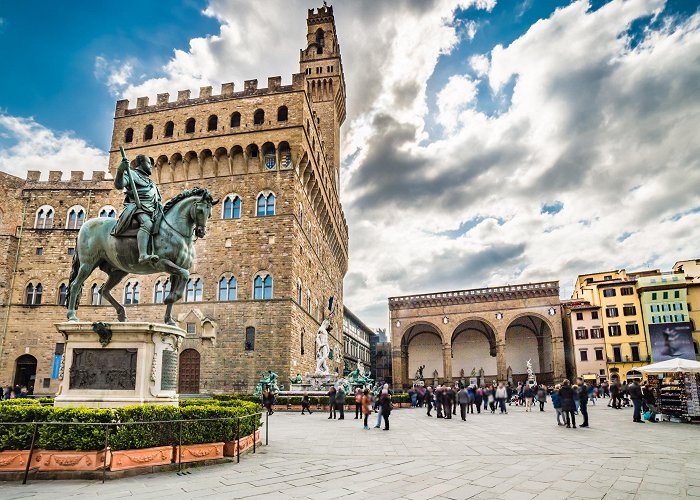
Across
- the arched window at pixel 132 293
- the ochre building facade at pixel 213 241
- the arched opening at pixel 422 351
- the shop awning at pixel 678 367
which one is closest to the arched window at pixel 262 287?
the ochre building facade at pixel 213 241

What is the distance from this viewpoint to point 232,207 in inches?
1072

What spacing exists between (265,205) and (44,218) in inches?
593

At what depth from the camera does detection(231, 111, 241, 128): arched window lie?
28422 millimetres

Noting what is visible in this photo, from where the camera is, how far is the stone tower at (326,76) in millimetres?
43750

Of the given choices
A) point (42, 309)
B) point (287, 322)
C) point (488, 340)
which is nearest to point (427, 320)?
point (488, 340)

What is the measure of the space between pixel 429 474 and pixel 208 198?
611cm

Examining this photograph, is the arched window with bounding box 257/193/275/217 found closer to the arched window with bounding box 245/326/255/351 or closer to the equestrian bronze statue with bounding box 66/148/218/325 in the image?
the arched window with bounding box 245/326/255/351

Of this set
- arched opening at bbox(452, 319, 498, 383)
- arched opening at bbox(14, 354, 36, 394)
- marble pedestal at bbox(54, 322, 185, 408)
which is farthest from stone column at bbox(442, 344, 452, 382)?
marble pedestal at bbox(54, 322, 185, 408)

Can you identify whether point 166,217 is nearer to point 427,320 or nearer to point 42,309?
point 42,309

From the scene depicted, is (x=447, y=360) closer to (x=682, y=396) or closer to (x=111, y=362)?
Answer: (x=682, y=396)

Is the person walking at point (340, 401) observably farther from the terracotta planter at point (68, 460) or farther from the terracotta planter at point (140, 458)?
the terracotta planter at point (68, 460)

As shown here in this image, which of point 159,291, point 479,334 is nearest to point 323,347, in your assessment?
point 159,291

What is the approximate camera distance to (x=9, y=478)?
579cm

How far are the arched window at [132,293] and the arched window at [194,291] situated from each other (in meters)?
3.26
